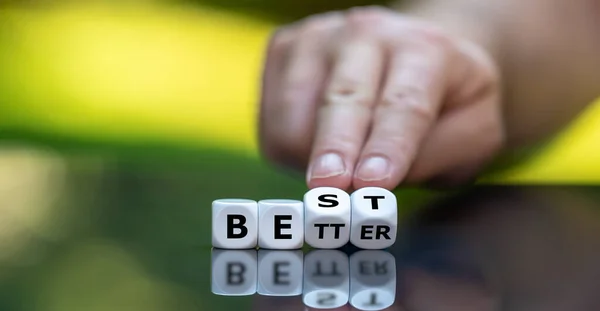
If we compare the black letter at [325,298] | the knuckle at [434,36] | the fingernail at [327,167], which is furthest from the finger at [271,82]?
the black letter at [325,298]

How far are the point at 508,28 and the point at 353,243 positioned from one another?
0.85 meters

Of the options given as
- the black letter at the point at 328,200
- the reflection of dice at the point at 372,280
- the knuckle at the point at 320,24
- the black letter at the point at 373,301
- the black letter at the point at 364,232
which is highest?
the knuckle at the point at 320,24

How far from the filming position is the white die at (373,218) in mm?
887

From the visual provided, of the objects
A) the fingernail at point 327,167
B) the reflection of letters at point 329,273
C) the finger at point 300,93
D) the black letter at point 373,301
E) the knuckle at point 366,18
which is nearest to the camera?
the black letter at point 373,301

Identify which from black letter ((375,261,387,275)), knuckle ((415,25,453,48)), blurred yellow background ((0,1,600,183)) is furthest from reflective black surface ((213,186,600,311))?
blurred yellow background ((0,1,600,183))

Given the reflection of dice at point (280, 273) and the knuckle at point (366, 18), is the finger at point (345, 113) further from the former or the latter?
the reflection of dice at point (280, 273)

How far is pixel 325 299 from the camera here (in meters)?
0.74

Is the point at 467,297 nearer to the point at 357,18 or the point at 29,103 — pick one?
the point at 357,18

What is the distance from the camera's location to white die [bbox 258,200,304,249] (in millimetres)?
871

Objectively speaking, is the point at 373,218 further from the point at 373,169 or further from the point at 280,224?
the point at 373,169

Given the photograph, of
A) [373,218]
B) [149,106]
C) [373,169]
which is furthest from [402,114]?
[149,106]

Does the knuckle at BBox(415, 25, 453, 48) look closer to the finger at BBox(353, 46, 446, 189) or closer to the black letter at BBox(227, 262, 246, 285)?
the finger at BBox(353, 46, 446, 189)

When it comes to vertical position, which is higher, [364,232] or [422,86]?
[422,86]

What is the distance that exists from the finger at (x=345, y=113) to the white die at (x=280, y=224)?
0.71ft
